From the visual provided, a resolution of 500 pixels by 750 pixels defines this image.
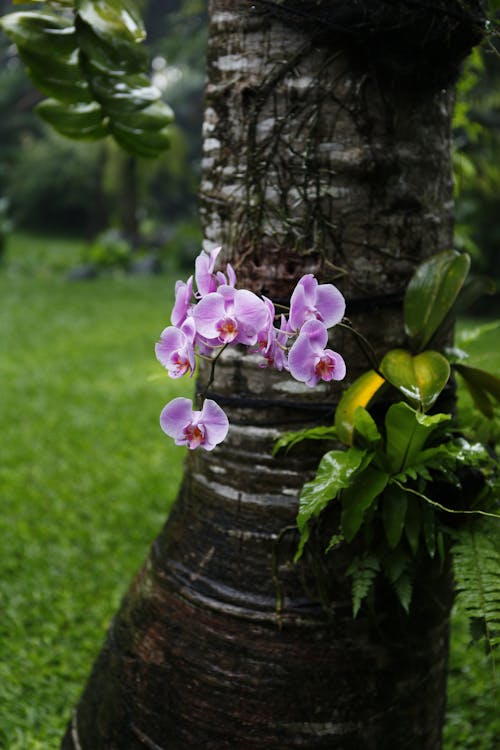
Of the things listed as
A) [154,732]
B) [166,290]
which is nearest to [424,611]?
[154,732]

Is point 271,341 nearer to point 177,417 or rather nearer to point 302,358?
point 302,358

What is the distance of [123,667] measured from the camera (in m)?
1.50

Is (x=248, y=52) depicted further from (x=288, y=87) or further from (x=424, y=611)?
(x=424, y=611)

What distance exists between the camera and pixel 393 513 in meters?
1.24

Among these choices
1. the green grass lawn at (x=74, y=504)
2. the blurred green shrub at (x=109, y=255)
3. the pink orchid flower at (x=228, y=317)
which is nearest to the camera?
the pink orchid flower at (x=228, y=317)

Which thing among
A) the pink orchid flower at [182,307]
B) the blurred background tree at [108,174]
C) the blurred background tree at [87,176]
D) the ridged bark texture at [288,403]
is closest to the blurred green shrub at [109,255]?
the blurred background tree at [108,174]

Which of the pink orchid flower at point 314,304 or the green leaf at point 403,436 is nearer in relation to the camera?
the pink orchid flower at point 314,304

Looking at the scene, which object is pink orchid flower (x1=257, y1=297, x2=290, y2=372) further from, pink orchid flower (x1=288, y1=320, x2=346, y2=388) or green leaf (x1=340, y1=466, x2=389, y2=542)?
green leaf (x1=340, y1=466, x2=389, y2=542)

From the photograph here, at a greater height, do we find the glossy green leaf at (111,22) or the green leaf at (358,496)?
the glossy green leaf at (111,22)

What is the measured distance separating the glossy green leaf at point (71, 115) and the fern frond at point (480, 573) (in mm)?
1241

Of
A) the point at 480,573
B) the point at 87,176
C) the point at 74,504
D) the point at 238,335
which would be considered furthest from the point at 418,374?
the point at 87,176

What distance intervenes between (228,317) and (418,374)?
44 centimetres

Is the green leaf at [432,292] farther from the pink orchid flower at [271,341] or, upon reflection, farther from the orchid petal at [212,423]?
the orchid petal at [212,423]

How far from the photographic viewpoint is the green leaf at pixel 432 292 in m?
1.34
